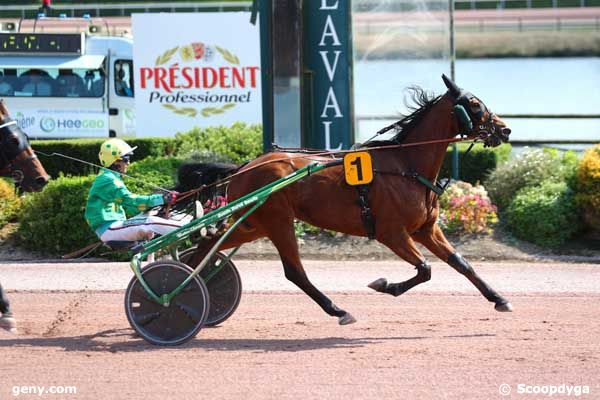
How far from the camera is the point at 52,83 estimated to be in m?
21.7

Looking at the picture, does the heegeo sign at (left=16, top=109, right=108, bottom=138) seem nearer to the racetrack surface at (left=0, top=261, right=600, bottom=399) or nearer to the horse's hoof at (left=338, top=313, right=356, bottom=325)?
the racetrack surface at (left=0, top=261, right=600, bottom=399)

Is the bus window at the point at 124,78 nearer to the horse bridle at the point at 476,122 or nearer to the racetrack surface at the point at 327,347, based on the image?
the racetrack surface at the point at 327,347

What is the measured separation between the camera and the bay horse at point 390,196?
7352 millimetres

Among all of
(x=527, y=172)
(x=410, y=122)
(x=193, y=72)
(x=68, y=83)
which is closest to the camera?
(x=410, y=122)

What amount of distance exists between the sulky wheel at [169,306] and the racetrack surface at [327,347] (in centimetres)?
12

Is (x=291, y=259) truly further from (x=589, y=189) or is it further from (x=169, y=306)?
(x=589, y=189)

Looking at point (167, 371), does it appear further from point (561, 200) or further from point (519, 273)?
point (561, 200)

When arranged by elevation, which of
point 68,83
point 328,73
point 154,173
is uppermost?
point 328,73

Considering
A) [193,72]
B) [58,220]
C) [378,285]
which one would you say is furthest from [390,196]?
[193,72]

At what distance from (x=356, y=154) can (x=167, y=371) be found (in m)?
2.21

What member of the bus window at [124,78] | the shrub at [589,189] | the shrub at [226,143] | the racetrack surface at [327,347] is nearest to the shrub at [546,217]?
the shrub at [589,189]

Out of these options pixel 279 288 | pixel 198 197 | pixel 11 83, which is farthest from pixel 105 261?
pixel 11 83

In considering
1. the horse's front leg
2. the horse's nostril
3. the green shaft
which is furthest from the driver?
the horse's front leg

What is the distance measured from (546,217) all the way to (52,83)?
13.9 meters
